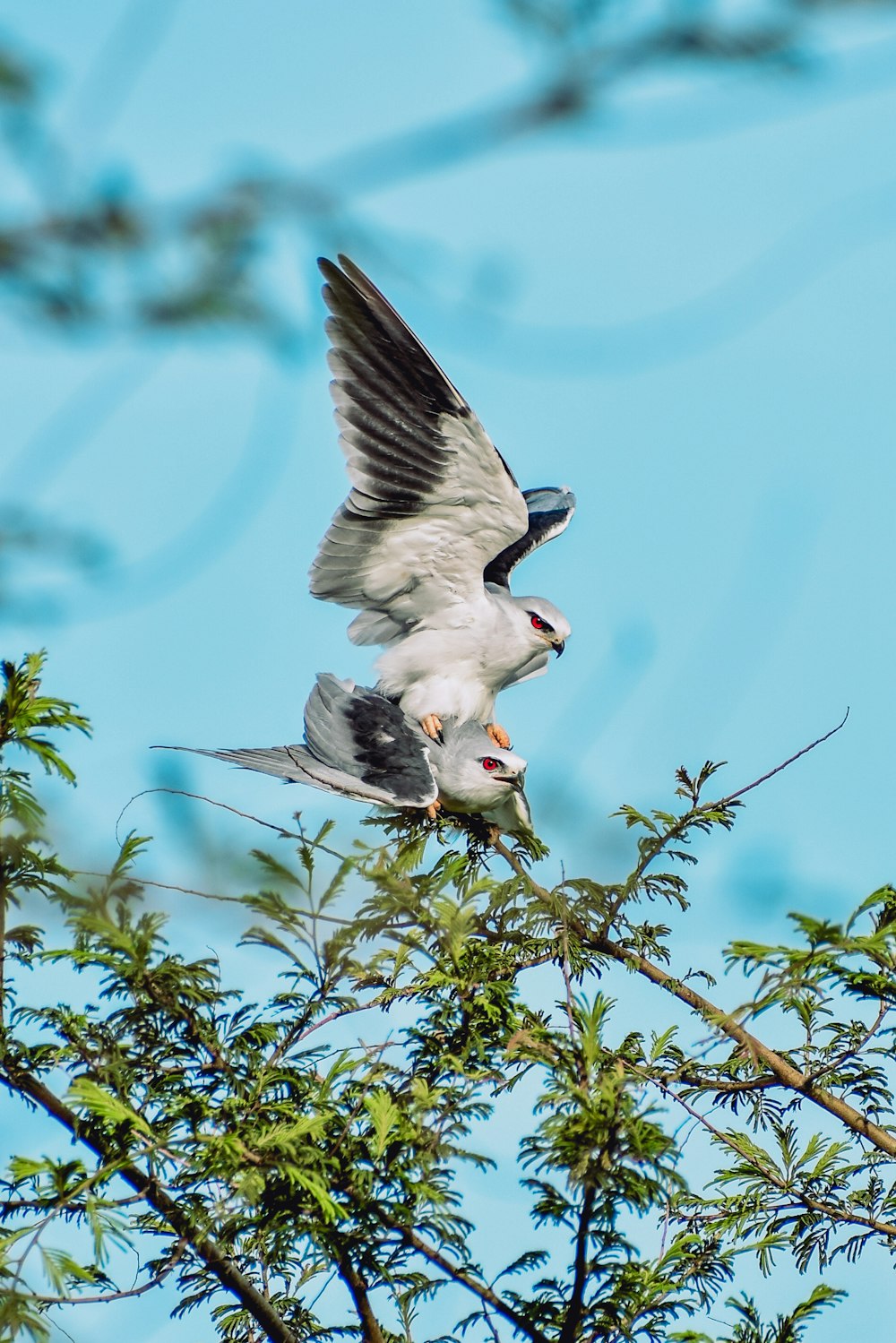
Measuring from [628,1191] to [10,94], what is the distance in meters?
2.49

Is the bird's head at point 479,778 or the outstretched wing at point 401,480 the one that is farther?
the outstretched wing at point 401,480

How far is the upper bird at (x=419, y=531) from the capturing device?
552 centimetres

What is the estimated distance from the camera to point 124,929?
11.1 feet

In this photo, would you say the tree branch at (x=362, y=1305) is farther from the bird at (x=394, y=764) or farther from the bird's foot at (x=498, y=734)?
the bird's foot at (x=498, y=734)

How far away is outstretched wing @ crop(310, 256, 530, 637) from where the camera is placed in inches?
215

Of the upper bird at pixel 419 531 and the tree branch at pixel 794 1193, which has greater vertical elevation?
the upper bird at pixel 419 531

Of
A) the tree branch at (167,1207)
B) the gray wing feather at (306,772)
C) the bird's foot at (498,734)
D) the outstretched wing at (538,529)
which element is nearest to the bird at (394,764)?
the gray wing feather at (306,772)

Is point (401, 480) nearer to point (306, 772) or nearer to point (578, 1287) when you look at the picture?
point (306, 772)

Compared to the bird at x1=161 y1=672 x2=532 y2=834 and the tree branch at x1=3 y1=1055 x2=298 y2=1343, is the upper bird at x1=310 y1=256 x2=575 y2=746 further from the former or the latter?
the tree branch at x1=3 y1=1055 x2=298 y2=1343

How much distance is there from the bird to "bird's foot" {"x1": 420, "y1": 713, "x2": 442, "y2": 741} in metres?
0.15

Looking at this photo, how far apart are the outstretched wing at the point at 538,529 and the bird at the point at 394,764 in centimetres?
134

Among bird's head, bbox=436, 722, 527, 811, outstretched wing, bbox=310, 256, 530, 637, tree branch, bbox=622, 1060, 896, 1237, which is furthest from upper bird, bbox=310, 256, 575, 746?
tree branch, bbox=622, 1060, 896, 1237

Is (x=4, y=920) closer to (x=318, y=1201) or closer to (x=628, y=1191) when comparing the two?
(x=318, y=1201)

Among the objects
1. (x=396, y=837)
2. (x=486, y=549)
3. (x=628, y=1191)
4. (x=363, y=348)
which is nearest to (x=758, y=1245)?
(x=628, y=1191)
